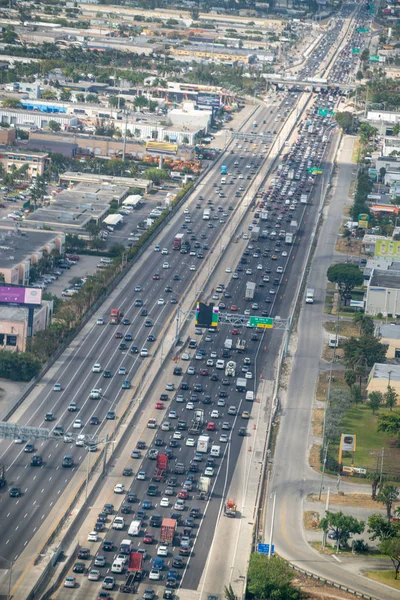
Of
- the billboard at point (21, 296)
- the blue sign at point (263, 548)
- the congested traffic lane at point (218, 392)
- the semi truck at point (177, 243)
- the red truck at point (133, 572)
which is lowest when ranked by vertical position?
the semi truck at point (177, 243)

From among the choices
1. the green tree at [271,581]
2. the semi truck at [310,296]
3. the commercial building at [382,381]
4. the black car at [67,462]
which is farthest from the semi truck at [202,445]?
the semi truck at [310,296]

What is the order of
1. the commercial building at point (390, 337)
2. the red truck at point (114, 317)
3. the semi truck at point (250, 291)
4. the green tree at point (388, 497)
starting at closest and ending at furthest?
the green tree at point (388, 497) < the commercial building at point (390, 337) < the red truck at point (114, 317) < the semi truck at point (250, 291)

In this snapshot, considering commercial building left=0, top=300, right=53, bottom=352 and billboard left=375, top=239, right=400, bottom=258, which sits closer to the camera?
commercial building left=0, top=300, right=53, bottom=352

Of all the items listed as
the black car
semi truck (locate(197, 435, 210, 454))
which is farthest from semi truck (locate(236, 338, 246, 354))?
the black car

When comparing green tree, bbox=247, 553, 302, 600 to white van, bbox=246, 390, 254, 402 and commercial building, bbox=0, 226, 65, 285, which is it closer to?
white van, bbox=246, 390, 254, 402

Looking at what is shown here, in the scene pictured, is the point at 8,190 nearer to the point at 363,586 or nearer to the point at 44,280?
the point at 44,280

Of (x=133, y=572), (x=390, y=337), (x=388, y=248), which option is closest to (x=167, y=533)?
(x=133, y=572)

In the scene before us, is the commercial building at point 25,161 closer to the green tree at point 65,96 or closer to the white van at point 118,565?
the green tree at point 65,96
